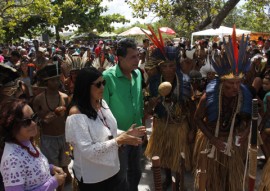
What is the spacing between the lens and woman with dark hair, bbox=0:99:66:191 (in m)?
2.03

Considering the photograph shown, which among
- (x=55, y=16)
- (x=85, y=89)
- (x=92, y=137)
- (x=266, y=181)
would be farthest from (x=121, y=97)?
(x=55, y=16)

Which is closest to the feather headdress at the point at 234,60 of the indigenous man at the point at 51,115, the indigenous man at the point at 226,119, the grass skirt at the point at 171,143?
the indigenous man at the point at 226,119

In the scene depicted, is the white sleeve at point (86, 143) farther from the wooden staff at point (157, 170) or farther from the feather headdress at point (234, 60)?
the feather headdress at point (234, 60)

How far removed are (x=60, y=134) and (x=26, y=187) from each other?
6.44 feet

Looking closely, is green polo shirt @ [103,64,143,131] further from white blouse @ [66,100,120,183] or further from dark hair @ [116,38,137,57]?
white blouse @ [66,100,120,183]

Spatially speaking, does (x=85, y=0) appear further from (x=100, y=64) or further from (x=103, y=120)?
(x=103, y=120)

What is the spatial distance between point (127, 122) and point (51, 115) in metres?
1.14

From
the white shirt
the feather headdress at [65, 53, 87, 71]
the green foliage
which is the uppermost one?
the green foliage

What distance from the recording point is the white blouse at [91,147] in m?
2.32

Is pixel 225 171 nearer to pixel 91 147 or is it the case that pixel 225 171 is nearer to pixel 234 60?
pixel 234 60

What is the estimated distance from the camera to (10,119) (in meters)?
2.11

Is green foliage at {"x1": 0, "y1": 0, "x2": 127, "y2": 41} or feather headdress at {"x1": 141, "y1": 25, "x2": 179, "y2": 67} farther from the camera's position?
green foliage at {"x1": 0, "y1": 0, "x2": 127, "y2": 41}

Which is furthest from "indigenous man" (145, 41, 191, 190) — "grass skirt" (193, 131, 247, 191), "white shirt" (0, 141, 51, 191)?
"white shirt" (0, 141, 51, 191)

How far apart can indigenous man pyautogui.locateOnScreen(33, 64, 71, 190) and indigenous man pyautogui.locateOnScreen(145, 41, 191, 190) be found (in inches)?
46.2
